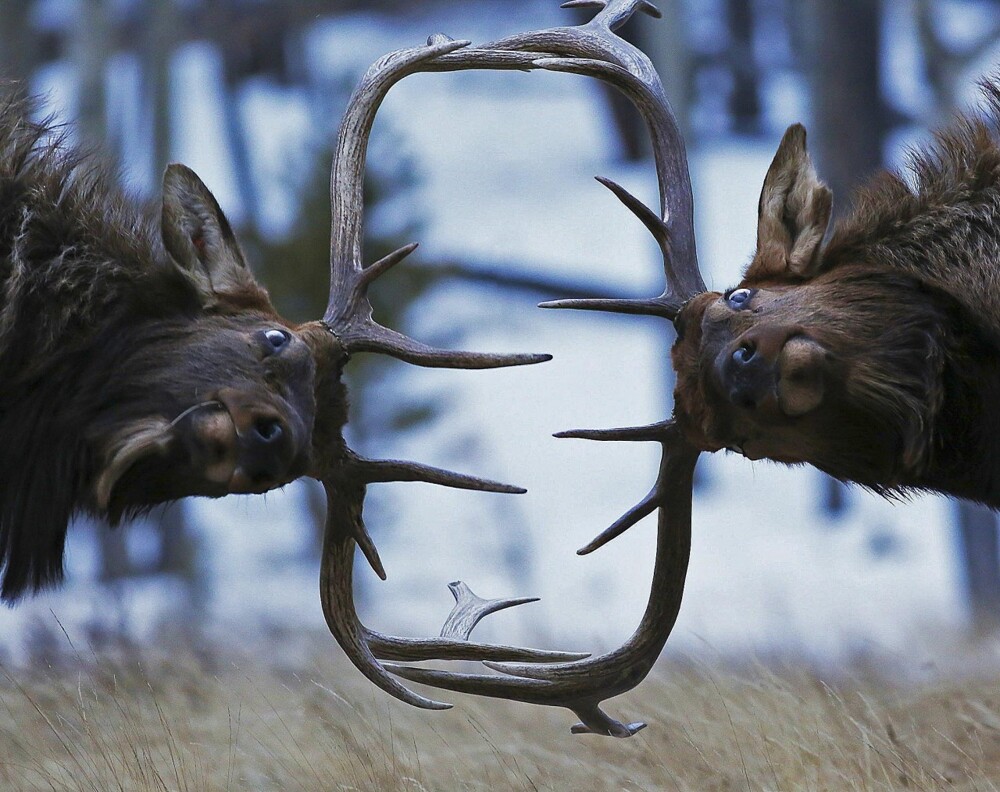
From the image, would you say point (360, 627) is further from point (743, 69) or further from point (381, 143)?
point (743, 69)

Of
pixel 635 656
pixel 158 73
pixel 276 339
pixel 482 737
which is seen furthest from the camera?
pixel 158 73

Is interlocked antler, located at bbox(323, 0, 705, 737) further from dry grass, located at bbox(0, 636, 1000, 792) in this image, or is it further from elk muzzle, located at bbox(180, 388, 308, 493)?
elk muzzle, located at bbox(180, 388, 308, 493)

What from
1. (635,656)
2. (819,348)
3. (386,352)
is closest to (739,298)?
(819,348)

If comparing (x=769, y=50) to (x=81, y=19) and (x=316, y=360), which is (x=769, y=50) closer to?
(x=81, y=19)

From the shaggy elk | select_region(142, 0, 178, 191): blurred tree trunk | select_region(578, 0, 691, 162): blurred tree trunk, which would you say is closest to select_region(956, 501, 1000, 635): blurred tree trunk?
select_region(578, 0, 691, 162): blurred tree trunk

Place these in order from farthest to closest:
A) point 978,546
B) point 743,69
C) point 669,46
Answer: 1. point 743,69
2. point 669,46
3. point 978,546

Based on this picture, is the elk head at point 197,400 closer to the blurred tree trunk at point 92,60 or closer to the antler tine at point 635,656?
the antler tine at point 635,656

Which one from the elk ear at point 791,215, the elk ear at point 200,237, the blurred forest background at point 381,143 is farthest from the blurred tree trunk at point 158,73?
the elk ear at point 791,215

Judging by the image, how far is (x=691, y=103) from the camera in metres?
14.6

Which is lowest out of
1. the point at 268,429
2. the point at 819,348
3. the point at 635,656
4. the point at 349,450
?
the point at 635,656

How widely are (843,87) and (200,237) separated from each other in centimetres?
1040

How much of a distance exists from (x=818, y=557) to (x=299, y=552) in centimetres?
540

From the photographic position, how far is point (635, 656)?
16.5 ft

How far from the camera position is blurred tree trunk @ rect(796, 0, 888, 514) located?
534 inches
